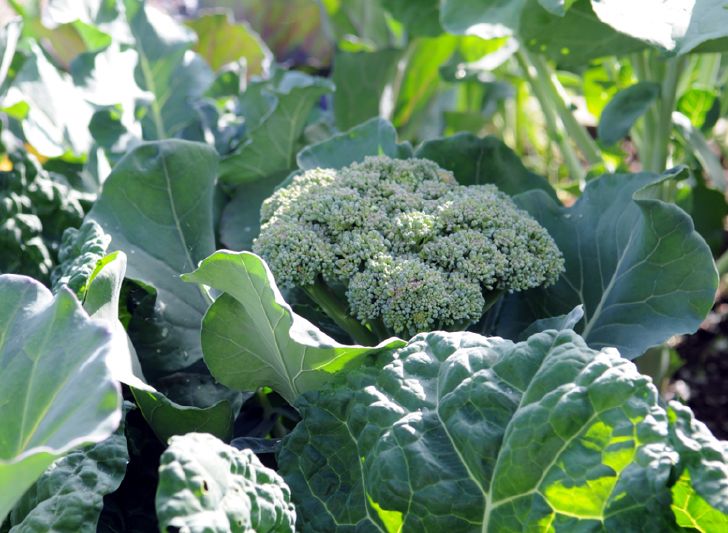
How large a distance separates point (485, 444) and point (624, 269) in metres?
0.47

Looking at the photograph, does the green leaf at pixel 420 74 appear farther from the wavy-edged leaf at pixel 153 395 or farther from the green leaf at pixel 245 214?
the wavy-edged leaf at pixel 153 395

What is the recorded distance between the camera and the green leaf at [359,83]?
1951 mm

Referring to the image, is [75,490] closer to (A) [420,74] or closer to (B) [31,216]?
(B) [31,216]

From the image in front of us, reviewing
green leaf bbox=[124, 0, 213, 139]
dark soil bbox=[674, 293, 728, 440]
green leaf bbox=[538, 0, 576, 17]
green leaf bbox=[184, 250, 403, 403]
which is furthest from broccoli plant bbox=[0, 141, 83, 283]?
dark soil bbox=[674, 293, 728, 440]

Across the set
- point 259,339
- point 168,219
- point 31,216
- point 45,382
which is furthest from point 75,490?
point 31,216

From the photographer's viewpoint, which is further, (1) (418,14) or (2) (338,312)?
(1) (418,14)

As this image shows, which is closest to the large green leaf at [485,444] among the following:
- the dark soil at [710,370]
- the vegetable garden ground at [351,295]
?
the vegetable garden ground at [351,295]

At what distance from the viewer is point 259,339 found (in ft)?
3.43

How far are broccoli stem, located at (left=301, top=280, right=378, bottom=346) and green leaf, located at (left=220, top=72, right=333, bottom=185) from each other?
51cm

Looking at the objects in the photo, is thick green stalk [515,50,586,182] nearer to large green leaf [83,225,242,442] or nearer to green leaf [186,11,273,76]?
green leaf [186,11,273,76]

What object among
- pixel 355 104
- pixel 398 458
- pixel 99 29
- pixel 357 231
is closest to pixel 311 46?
pixel 355 104

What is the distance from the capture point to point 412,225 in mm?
1128

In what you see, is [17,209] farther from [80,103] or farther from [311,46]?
[311,46]

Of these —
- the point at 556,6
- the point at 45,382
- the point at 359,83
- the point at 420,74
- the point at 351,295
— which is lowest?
the point at 420,74
